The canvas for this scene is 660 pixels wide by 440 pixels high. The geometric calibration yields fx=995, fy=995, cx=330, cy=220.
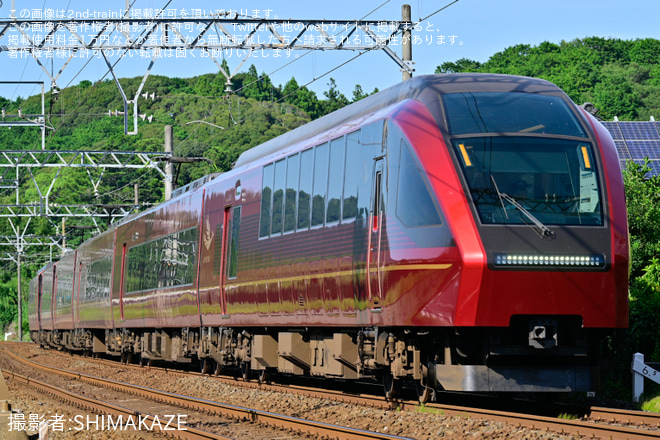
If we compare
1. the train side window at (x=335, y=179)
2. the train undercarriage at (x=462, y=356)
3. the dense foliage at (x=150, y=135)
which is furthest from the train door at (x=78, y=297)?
the dense foliage at (x=150, y=135)

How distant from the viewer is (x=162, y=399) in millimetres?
17141

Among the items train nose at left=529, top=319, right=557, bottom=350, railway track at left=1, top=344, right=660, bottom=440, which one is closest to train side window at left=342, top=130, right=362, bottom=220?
railway track at left=1, top=344, right=660, bottom=440

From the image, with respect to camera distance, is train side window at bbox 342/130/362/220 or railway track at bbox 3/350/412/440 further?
train side window at bbox 342/130/362/220

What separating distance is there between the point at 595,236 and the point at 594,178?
2.38 feet

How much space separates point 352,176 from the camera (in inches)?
517

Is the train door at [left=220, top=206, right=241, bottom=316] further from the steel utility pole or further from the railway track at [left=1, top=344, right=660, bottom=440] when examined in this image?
the railway track at [left=1, top=344, right=660, bottom=440]

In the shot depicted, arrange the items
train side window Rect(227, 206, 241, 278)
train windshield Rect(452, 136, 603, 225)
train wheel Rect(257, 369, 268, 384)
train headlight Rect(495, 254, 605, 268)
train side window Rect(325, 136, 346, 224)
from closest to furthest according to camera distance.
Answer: train headlight Rect(495, 254, 605, 268), train windshield Rect(452, 136, 603, 225), train side window Rect(325, 136, 346, 224), train side window Rect(227, 206, 241, 278), train wheel Rect(257, 369, 268, 384)

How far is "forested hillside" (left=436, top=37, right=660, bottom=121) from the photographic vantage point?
9506 centimetres

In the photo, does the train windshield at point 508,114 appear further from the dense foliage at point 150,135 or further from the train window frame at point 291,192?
the dense foliage at point 150,135

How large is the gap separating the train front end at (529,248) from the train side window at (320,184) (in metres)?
2.81

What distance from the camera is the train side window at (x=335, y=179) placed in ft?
44.2

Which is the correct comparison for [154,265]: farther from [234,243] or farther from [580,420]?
[580,420]

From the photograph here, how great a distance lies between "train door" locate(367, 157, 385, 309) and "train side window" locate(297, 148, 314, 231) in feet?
7.23

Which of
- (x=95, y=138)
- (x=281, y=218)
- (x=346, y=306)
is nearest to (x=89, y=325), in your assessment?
(x=281, y=218)
